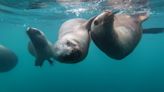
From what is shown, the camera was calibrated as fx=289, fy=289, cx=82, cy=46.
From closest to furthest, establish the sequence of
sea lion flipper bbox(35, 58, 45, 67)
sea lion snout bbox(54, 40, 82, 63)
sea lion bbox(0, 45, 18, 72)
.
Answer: sea lion snout bbox(54, 40, 82, 63)
sea lion flipper bbox(35, 58, 45, 67)
sea lion bbox(0, 45, 18, 72)

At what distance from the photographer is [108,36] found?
12.9 ft

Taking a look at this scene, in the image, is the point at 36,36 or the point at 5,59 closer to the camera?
the point at 36,36

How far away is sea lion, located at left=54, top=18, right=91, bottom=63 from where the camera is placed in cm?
391

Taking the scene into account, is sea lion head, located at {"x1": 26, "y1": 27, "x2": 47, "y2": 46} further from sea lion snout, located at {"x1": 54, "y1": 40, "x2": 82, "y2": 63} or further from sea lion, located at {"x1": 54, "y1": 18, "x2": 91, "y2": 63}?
sea lion snout, located at {"x1": 54, "y1": 40, "x2": 82, "y2": 63}

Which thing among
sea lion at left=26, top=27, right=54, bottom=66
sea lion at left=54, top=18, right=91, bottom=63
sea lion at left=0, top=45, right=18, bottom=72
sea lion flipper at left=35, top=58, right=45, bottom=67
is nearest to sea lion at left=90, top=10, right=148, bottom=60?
sea lion at left=54, top=18, right=91, bottom=63

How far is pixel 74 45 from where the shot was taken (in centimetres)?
408

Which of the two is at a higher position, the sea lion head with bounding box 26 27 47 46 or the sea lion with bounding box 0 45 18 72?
the sea lion head with bounding box 26 27 47 46

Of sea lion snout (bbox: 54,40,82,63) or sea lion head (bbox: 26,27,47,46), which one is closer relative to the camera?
sea lion snout (bbox: 54,40,82,63)

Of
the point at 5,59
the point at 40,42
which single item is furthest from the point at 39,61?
the point at 5,59

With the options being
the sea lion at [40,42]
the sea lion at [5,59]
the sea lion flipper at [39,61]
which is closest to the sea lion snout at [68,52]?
the sea lion at [40,42]

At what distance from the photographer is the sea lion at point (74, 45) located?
12.8ft

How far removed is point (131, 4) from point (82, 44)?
16.2m

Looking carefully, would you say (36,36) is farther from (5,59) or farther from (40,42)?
(5,59)

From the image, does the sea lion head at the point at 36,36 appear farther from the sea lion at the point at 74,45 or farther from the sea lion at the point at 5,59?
the sea lion at the point at 5,59
